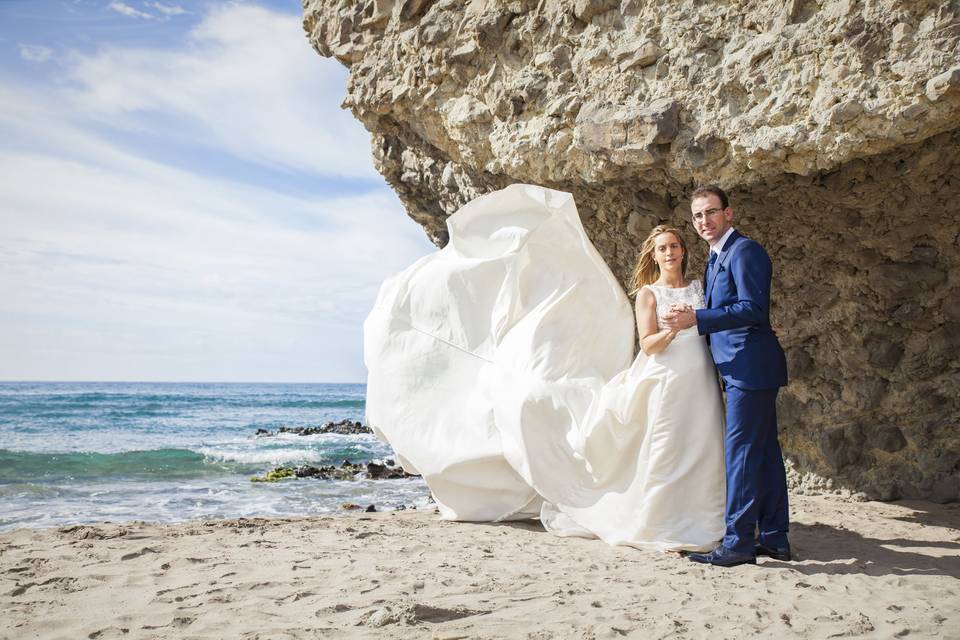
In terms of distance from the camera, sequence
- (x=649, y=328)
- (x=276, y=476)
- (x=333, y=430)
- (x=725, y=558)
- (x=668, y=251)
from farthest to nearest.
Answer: (x=333, y=430) → (x=276, y=476) → (x=668, y=251) → (x=649, y=328) → (x=725, y=558)

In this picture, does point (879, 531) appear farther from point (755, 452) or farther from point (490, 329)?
point (490, 329)

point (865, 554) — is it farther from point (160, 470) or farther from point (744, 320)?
point (160, 470)

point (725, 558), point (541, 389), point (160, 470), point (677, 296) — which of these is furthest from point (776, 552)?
point (160, 470)

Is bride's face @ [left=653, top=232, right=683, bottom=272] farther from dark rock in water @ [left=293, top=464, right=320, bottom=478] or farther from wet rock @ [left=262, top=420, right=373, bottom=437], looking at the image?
wet rock @ [left=262, top=420, right=373, bottom=437]

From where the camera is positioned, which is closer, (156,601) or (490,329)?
(156,601)

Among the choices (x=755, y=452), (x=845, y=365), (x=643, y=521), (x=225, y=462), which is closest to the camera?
(x=755, y=452)

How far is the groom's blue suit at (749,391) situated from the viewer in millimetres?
3924

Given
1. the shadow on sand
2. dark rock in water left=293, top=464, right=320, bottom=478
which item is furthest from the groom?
dark rock in water left=293, top=464, right=320, bottom=478

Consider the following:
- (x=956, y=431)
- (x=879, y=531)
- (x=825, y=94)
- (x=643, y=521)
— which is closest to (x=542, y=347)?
(x=643, y=521)

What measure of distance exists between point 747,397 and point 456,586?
1927mm

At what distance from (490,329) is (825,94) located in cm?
269

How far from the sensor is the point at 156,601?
3.30 meters

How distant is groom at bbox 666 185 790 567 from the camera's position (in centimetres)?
392

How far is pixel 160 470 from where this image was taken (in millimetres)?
11602
